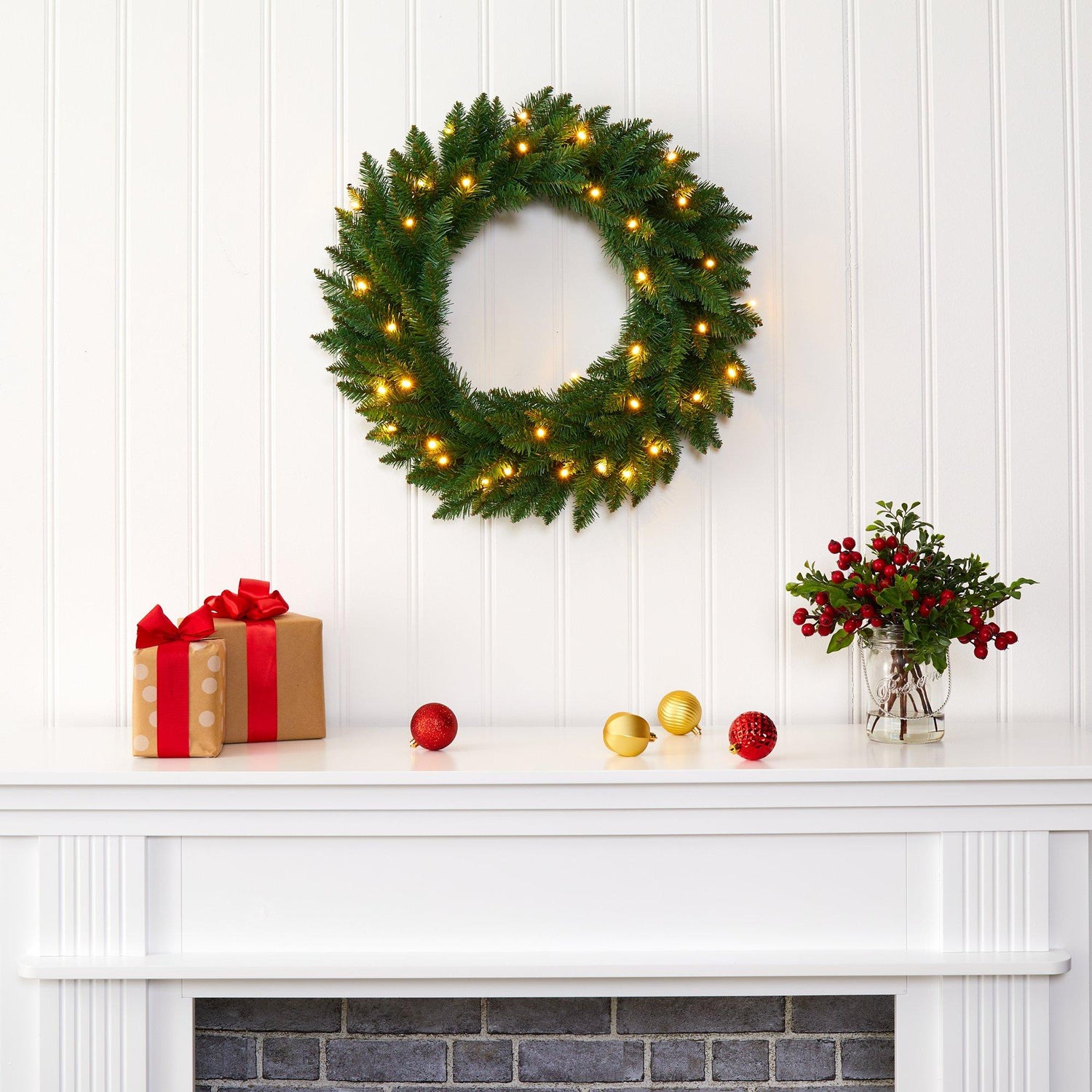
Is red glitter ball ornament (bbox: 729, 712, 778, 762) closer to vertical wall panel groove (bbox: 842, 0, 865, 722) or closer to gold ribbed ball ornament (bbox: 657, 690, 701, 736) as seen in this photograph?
gold ribbed ball ornament (bbox: 657, 690, 701, 736)

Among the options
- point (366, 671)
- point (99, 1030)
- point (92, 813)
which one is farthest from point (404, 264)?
point (99, 1030)

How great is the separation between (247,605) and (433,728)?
34cm

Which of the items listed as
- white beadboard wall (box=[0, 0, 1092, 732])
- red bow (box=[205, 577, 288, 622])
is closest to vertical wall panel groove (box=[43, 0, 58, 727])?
white beadboard wall (box=[0, 0, 1092, 732])

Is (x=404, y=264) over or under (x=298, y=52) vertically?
under

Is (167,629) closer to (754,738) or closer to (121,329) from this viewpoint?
(121,329)

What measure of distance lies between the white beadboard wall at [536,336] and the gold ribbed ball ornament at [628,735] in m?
0.26

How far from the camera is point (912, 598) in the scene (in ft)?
4.30

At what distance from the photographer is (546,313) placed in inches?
61.2

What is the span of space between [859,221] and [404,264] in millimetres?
735

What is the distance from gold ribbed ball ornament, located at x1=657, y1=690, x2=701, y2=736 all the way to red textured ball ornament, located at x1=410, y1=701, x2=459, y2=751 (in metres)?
0.30

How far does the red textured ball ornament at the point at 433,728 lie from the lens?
1.30 metres

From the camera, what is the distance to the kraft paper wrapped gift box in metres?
1.37

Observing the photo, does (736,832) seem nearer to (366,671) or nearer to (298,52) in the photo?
(366,671)

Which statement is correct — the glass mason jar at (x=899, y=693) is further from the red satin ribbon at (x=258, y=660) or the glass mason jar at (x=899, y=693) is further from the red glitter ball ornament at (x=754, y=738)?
the red satin ribbon at (x=258, y=660)
